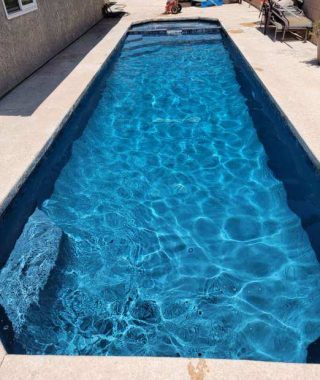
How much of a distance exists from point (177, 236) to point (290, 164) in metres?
2.52

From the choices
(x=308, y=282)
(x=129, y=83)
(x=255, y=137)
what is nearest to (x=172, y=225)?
(x=308, y=282)

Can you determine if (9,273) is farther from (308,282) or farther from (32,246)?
(308,282)

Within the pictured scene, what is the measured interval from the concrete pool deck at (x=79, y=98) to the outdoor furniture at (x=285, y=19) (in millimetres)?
453

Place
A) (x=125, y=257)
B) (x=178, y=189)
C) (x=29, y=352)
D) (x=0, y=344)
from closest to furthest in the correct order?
(x=0, y=344)
(x=29, y=352)
(x=125, y=257)
(x=178, y=189)

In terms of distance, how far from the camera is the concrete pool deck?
287cm

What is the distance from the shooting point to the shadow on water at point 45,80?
7.46 metres

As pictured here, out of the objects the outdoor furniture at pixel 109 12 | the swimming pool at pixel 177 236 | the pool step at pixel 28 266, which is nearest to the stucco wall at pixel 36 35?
→ the swimming pool at pixel 177 236

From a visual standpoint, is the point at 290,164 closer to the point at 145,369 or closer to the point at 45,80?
the point at 145,369

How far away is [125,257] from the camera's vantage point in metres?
4.75

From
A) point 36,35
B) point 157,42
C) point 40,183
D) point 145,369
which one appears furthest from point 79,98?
point 157,42

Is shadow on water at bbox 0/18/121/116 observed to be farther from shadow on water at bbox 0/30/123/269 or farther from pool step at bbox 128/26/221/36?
pool step at bbox 128/26/221/36

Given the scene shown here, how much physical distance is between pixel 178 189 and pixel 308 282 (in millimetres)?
Result: 2537

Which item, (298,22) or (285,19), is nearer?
(285,19)

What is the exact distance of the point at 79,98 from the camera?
7.80 meters
